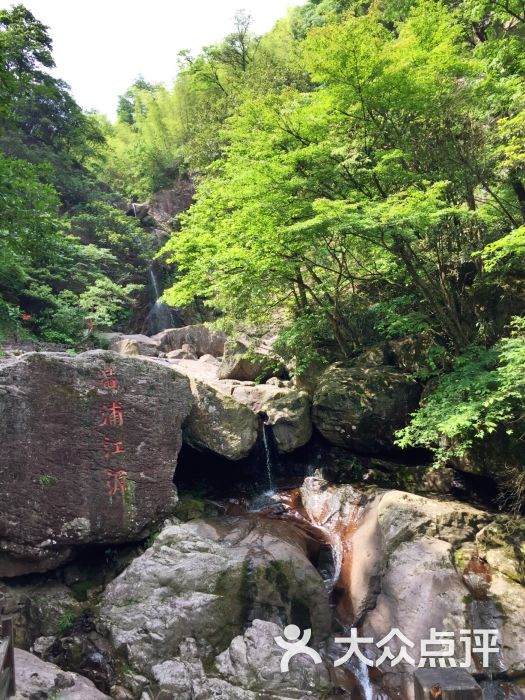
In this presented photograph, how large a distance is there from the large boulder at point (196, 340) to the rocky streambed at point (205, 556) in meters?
10.5

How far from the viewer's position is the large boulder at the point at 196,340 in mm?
20453

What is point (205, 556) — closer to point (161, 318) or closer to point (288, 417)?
point (288, 417)

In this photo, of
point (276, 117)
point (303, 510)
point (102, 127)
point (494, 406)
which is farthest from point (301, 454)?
point (102, 127)

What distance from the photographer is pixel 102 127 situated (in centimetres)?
3866

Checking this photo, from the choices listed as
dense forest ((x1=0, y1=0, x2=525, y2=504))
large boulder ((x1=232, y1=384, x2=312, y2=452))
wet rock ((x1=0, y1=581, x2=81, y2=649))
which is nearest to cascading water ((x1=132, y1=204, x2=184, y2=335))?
dense forest ((x1=0, y1=0, x2=525, y2=504))

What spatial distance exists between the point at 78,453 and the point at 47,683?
3.45m

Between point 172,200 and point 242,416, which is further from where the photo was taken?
point 172,200

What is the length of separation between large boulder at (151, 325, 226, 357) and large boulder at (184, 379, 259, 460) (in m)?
10.5

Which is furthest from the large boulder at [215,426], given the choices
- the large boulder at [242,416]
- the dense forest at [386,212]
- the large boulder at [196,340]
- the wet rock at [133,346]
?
the large boulder at [196,340]

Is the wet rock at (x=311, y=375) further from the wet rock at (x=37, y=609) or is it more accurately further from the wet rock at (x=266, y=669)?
the wet rock at (x=37, y=609)

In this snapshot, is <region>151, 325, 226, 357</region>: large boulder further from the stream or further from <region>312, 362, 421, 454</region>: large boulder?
<region>312, 362, 421, 454</region>: large boulder

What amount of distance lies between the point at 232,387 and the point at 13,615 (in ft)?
24.7

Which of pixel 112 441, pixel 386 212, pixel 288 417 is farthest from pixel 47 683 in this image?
pixel 386 212

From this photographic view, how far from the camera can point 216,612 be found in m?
6.70
